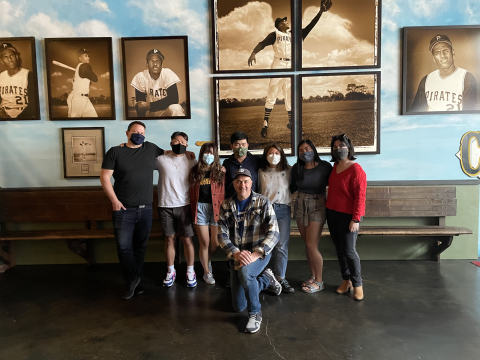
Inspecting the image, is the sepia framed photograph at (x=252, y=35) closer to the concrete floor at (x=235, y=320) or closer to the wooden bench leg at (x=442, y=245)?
the concrete floor at (x=235, y=320)

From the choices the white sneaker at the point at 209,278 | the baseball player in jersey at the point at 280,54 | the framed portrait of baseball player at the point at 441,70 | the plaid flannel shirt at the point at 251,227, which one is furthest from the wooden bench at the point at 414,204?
the baseball player in jersey at the point at 280,54

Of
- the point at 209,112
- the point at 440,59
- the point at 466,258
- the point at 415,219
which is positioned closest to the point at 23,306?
the point at 209,112

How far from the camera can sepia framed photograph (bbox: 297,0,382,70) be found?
411cm

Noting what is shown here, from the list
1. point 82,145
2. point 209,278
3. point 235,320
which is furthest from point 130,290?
point 82,145

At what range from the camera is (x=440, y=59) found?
4168 millimetres

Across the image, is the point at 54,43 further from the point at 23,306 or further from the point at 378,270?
the point at 378,270

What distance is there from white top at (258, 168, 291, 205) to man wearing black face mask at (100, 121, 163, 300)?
1.16 meters

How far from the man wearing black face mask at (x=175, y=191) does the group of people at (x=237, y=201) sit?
0.01 meters

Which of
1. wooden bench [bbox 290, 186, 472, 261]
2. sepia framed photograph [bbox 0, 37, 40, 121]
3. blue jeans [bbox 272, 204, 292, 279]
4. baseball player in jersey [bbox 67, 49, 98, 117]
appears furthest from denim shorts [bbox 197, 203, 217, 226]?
sepia framed photograph [bbox 0, 37, 40, 121]

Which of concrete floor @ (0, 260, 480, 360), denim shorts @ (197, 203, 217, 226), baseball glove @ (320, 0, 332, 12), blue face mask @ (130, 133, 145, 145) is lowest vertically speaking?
concrete floor @ (0, 260, 480, 360)

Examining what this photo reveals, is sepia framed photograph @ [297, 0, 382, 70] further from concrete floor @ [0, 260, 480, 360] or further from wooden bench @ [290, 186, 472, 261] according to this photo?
concrete floor @ [0, 260, 480, 360]

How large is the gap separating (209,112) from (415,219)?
3114 mm

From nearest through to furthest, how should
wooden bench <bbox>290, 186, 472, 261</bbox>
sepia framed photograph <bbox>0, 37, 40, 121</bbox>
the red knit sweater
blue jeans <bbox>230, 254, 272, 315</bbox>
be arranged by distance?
blue jeans <bbox>230, 254, 272, 315</bbox>
the red knit sweater
wooden bench <bbox>290, 186, 472, 261</bbox>
sepia framed photograph <bbox>0, 37, 40, 121</bbox>

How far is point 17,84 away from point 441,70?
5571 mm
